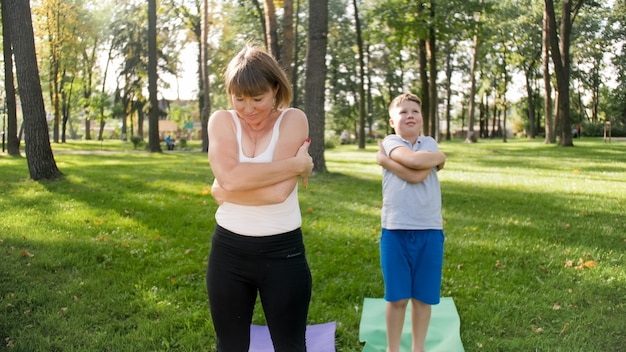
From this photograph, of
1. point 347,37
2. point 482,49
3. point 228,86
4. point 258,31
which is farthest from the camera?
point 347,37

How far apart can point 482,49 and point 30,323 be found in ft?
126

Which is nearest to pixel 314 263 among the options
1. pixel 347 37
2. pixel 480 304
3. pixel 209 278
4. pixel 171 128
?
pixel 480 304

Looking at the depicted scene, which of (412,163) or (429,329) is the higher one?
(412,163)

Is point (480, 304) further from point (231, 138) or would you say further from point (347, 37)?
point (347, 37)

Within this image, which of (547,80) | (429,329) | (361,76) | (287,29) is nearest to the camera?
(429,329)

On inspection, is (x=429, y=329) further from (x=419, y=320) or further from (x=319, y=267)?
(x=319, y=267)

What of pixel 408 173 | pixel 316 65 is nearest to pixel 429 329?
pixel 408 173

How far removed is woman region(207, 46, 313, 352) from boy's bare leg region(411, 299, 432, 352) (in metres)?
1.28

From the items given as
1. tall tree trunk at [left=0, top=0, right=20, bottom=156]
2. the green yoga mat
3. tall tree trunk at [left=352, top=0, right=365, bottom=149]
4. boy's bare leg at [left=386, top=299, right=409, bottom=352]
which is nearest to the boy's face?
boy's bare leg at [left=386, top=299, right=409, bottom=352]

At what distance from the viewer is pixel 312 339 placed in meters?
4.14

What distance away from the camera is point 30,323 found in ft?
14.2

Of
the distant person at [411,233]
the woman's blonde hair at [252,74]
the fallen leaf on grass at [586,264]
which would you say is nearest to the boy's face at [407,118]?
the distant person at [411,233]

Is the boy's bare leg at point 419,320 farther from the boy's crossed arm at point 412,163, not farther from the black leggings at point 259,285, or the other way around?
the black leggings at point 259,285

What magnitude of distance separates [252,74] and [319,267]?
12.2 ft
